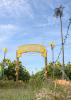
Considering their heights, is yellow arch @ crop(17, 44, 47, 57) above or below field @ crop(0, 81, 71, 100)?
above

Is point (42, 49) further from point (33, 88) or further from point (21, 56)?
point (33, 88)

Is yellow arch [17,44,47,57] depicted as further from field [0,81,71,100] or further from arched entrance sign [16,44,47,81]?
field [0,81,71,100]

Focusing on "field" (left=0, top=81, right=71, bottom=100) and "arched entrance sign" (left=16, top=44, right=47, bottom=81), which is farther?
"arched entrance sign" (left=16, top=44, right=47, bottom=81)

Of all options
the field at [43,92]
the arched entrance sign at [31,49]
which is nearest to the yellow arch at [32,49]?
the arched entrance sign at [31,49]

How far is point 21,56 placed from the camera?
28.8 meters

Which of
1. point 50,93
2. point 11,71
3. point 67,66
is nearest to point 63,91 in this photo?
point 50,93

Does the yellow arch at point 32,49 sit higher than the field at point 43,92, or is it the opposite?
the yellow arch at point 32,49

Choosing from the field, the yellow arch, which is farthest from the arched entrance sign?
the field

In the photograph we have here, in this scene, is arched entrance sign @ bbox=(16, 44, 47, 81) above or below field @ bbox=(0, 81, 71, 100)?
above

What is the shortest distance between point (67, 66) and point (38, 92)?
41469 mm

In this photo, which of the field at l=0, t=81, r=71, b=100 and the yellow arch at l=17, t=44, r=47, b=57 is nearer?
the field at l=0, t=81, r=71, b=100

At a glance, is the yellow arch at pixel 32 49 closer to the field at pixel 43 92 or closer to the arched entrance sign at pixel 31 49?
the arched entrance sign at pixel 31 49

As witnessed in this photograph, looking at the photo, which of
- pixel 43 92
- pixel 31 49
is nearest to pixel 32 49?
pixel 31 49

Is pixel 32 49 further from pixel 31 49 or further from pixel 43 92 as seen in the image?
pixel 43 92
